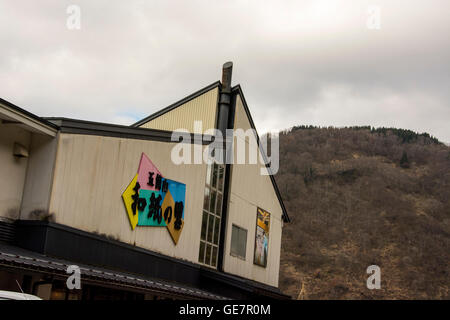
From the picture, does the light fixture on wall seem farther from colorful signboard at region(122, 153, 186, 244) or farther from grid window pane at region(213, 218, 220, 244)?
grid window pane at region(213, 218, 220, 244)

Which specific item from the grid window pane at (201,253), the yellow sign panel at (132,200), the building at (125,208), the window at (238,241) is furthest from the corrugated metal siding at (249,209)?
the yellow sign panel at (132,200)

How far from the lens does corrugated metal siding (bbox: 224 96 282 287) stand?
27.6 m

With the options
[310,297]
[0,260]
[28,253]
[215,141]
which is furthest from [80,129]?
[310,297]

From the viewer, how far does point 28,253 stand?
16.1m

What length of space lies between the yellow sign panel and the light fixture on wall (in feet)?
12.5

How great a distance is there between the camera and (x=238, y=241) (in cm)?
2800

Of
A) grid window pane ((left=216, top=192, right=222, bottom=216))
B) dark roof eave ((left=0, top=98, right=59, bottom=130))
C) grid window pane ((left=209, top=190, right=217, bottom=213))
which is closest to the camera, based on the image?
dark roof eave ((left=0, top=98, right=59, bottom=130))

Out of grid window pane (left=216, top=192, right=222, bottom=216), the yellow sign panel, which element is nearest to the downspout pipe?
grid window pane (left=216, top=192, right=222, bottom=216)

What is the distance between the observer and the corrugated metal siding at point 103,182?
1800 cm

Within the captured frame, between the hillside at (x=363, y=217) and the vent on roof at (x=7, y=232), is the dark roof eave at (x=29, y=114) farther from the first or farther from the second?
the hillside at (x=363, y=217)

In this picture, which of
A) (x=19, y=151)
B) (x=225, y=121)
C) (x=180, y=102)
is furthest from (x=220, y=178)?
(x=19, y=151)

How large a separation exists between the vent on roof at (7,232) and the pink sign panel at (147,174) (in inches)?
196

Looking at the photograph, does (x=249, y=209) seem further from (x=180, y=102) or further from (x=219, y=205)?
(x=180, y=102)
